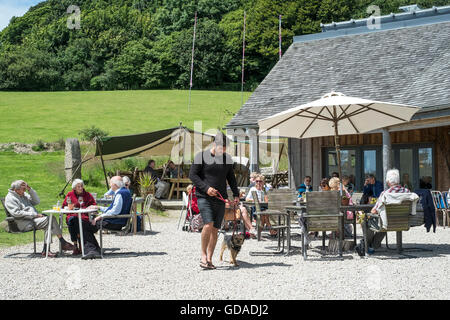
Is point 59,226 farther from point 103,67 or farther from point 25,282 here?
point 103,67

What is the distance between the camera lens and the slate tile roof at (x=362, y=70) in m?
14.3

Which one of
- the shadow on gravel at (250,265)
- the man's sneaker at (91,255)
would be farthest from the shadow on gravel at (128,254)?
the shadow on gravel at (250,265)

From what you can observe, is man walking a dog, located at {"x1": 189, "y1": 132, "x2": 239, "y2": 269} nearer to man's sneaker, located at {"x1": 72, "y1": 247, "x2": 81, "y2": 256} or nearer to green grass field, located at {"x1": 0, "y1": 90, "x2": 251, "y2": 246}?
man's sneaker, located at {"x1": 72, "y1": 247, "x2": 81, "y2": 256}

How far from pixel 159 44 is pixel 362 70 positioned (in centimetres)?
5144

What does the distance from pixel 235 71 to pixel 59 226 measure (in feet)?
176

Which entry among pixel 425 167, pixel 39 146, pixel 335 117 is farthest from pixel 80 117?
pixel 335 117

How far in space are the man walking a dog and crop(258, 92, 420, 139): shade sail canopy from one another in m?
2.17

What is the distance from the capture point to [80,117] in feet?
143

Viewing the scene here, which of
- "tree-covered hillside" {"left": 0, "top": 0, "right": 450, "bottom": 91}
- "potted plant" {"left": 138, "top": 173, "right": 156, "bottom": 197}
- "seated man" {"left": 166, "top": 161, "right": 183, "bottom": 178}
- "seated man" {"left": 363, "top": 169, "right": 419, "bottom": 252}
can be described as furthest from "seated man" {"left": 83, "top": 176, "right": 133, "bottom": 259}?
"tree-covered hillside" {"left": 0, "top": 0, "right": 450, "bottom": 91}

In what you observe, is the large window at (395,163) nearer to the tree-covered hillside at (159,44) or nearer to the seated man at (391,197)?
the seated man at (391,197)

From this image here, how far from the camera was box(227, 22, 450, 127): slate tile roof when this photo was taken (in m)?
14.3
